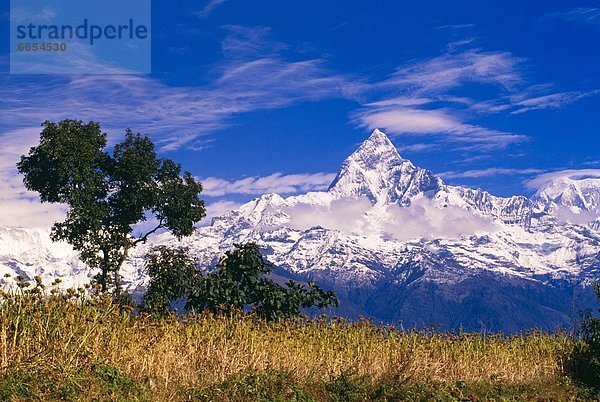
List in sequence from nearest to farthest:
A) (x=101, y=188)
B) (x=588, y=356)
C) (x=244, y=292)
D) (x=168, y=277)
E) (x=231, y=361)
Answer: (x=231, y=361)
(x=588, y=356)
(x=244, y=292)
(x=168, y=277)
(x=101, y=188)

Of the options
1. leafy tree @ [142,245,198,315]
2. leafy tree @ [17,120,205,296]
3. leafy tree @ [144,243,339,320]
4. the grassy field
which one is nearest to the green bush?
the grassy field

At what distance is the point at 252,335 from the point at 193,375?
Answer: 2.24 m

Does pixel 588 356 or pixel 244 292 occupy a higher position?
pixel 244 292

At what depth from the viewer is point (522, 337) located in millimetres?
24203

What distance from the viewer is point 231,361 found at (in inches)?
614

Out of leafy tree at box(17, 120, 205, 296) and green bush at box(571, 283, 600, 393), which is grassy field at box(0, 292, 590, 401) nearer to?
green bush at box(571, 283, 600, 393)

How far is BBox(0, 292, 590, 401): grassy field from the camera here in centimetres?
1317

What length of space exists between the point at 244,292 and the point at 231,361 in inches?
284

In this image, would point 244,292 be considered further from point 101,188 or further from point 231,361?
point 101,188

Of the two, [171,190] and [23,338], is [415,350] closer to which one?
[23,338]

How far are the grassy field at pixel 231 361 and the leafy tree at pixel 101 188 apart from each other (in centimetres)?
1713

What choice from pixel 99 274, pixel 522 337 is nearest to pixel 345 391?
pixel 522 337

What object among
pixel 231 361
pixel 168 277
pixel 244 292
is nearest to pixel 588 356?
pixel 244 292

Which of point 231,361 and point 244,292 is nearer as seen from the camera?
point 231,361
